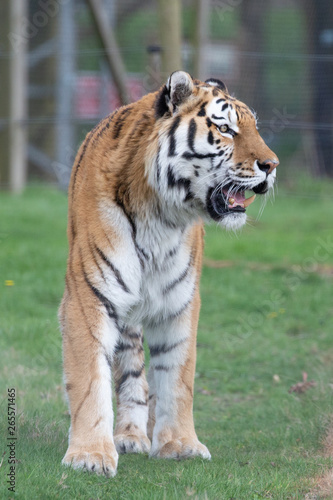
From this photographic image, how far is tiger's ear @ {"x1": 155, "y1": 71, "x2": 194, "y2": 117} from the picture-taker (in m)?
3.37

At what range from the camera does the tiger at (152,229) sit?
338cm

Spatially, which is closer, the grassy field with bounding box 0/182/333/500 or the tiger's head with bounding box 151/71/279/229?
the grassy field with bounding box 0/182/333/500

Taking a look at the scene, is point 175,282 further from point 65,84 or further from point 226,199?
point 65,84

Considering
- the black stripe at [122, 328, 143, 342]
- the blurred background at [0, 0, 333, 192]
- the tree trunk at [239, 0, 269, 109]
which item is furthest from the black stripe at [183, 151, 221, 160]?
the tree trunk at [239, 0, 269, 109]

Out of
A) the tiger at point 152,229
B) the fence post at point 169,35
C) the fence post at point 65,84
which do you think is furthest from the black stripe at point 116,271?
the fence post at point 65,84

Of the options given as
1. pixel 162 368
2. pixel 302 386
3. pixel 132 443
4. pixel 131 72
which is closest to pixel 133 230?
pixel 162 368

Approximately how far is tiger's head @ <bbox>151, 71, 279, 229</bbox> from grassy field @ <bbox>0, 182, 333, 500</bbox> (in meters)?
1.13

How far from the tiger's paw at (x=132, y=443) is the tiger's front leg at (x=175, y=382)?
192 millimetres

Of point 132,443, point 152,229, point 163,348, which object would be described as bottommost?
point 132,443

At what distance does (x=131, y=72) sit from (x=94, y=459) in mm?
9447

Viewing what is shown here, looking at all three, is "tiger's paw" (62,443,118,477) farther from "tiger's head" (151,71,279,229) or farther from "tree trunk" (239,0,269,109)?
"tree trunk" (239,0,269,109)

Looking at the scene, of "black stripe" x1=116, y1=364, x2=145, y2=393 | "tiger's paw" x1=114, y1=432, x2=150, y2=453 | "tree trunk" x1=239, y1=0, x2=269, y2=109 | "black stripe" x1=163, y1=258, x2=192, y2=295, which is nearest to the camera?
"black stripe" x1=163, y1=258, x2=192, y2=295

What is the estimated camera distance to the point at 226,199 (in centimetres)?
345

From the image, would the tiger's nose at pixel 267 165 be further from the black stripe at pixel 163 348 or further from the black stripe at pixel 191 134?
the black stripe at pixel 163 348
